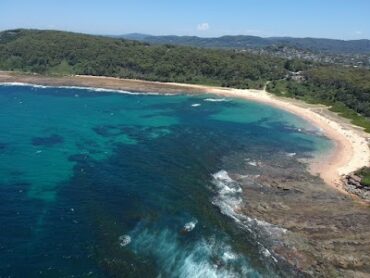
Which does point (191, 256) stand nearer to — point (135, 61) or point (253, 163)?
point (253, 163)

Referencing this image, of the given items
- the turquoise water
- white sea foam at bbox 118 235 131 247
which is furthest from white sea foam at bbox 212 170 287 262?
white sea foam at bbox 118 235 131 247

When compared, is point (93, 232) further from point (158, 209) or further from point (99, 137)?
point (99, 137)

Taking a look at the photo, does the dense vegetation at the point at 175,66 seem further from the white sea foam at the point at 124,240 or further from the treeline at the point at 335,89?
the white sea foam at the point at 124,240

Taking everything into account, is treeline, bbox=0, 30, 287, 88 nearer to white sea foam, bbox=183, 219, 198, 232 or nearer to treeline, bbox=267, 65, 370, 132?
treeline, bbox=267, 65, 370, 132

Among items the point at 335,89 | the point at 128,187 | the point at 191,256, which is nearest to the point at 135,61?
the point at 335,89

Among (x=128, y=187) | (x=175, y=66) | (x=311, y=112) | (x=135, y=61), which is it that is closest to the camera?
(x=128, y=187)

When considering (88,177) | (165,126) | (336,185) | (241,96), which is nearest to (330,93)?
(241,96)
